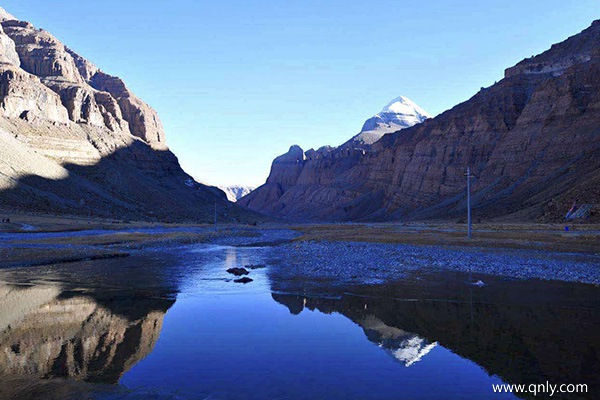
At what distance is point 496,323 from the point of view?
1269cm

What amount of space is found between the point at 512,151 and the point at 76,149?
110492 mm

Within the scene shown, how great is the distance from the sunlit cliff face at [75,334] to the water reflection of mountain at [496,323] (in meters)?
5.39

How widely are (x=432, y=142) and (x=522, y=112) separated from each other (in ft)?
103

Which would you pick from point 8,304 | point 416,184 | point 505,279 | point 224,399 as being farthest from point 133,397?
point 416,184

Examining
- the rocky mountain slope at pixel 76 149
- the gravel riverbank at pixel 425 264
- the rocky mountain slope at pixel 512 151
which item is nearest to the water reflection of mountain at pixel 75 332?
the gravel riverbank at pixel 425 264

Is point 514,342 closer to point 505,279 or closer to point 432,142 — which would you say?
point 505,279

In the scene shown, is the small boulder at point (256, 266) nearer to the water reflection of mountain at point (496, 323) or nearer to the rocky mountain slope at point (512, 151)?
the water reflection of mountain at point (496, 323)

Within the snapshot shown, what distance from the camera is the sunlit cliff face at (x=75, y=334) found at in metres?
9.09

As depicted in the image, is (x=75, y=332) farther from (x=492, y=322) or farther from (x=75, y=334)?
(x=492, y=322)

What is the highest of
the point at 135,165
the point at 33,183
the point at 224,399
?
the point at 135,165

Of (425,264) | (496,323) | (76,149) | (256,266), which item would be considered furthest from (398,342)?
(76,149)

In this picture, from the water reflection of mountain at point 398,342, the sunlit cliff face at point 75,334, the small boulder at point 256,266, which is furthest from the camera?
the small boulder at point 256,266

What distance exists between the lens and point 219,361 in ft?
32.2

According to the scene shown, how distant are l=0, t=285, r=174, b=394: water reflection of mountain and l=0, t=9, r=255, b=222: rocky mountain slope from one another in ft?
227
